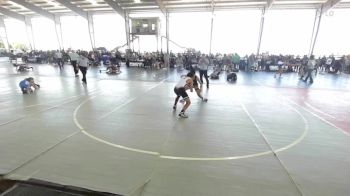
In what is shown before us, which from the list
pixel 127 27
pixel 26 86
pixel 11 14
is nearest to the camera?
pixel 26 86

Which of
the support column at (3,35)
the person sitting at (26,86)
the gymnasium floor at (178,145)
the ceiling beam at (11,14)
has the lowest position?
the gymnasium floor at (178,145)

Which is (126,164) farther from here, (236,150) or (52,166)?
(236,150)

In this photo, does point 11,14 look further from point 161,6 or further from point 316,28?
point 316,28

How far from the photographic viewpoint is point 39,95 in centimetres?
880

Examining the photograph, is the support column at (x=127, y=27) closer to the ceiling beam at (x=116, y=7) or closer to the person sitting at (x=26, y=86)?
the ceiling beam at (x=116, y=7)

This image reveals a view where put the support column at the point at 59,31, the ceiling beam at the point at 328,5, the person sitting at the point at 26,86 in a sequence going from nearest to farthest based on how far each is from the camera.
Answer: the person sitting at the point at 26,86, the ceiling beam at the point at 328,5, the support column at the point at 59,31

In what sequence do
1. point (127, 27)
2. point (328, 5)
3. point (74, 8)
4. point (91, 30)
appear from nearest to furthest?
point (328, 5) < point (74, 8) < point (127, 27) < point (91, 30)

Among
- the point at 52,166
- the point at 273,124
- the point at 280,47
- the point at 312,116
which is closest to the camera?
the point at 52,166

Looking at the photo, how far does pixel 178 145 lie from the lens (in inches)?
181

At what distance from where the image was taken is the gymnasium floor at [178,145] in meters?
3.39

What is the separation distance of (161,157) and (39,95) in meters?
7.15

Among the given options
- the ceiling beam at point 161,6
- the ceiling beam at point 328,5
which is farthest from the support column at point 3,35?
the ceiling beam at point 328,5

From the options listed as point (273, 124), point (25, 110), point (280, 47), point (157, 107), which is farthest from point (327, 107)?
point (280, 47)

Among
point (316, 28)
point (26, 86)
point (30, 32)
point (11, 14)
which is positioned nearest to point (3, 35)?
point (30, 32)
